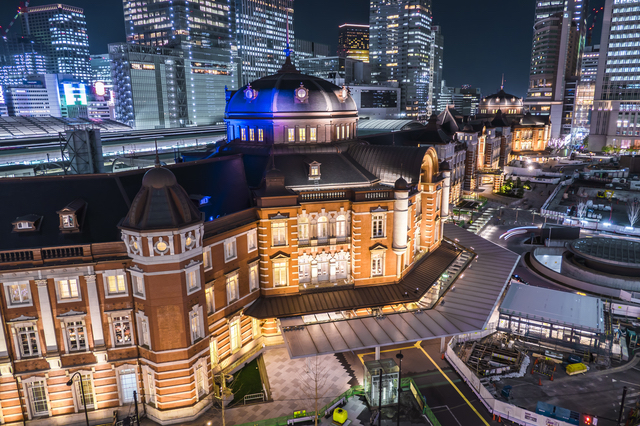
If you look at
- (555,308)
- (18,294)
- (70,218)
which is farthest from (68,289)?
(555,308)

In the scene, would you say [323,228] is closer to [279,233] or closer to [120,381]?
[279,233]

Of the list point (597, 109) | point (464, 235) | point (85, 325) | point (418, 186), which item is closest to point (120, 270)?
point (85, 325)

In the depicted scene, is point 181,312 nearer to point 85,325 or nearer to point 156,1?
point 85,325

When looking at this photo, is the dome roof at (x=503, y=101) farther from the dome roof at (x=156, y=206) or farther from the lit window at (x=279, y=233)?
Answer: the dome roof at (x=156, y=206)

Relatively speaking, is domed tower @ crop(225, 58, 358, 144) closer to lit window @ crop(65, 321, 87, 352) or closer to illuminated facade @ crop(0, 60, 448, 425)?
illuminated facade @ crop(0, 60, 448, 425)

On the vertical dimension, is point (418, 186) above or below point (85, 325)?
above

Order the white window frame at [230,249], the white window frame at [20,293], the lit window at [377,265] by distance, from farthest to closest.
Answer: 1. the lit window at [377,265]
2. the white window frame at [230,249]
3. the white window frame at [20,293]

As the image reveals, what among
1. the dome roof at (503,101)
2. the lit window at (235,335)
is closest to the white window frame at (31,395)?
the lit window at (235,335)
